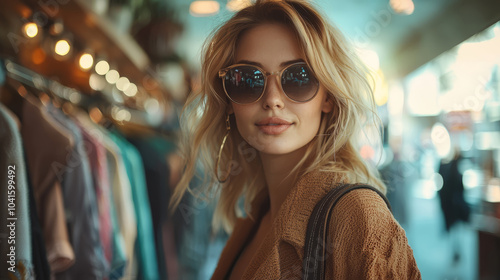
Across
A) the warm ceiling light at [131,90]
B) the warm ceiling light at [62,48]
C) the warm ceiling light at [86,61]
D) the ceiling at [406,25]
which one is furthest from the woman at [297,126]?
the warm ceiling light at [131,90]

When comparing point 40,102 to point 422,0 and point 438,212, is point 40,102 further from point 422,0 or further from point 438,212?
point 438,212

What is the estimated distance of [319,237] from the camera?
0.74 meters

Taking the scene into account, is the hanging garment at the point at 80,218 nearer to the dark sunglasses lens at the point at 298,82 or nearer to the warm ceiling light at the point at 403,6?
the dark sunglasses lens at the point at 298,82

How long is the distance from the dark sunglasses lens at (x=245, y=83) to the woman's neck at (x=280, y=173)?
0.62 feet

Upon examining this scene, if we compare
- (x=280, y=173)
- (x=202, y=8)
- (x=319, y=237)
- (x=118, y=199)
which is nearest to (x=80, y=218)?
(x=118, y=199)

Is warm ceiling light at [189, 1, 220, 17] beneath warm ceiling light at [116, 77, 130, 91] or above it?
above

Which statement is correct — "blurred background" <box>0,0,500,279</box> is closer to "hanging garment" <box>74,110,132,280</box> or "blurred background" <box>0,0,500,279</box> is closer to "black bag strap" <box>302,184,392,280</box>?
"hanging garment" <box>74,110,132,280</box>

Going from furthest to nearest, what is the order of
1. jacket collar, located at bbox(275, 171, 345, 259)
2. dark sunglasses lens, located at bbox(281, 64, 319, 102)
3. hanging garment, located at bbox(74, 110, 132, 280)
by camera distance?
hanging garment, located at bbox(74, 110, 132, 280), dark sunglasses lens, located at bbox(281, 64, 319, 102), jacket collar, located at bbox(275, 171, 345, 259)

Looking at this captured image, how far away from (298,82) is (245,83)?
0.14 m

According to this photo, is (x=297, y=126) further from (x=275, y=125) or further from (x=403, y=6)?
(x=403, y=6)

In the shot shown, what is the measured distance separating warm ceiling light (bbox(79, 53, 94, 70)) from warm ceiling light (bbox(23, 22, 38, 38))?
1.25 ft

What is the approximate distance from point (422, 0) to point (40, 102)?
1.92 meters

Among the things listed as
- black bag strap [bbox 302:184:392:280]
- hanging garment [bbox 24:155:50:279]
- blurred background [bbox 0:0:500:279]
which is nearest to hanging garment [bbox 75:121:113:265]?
blurred background [bbox 0:0:500:279]

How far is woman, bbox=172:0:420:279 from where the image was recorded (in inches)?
27.5
